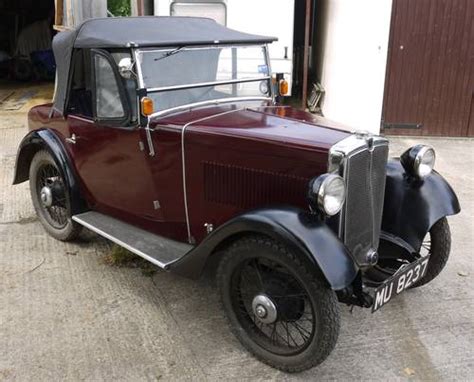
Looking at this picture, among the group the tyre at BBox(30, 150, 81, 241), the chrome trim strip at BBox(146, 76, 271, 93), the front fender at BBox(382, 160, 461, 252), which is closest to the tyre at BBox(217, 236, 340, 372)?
the front fender at BBox(382, 160, 461, 252)

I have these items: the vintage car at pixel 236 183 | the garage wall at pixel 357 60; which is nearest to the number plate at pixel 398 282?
the vintage car at pixel 236 183

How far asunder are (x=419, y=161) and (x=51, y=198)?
9.07 ft

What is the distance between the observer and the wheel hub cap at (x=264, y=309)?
271 centimetres

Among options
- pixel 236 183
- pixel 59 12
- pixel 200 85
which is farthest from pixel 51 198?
pixel 59 12

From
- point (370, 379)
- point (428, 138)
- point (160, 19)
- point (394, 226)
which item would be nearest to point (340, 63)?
point (428, 138)

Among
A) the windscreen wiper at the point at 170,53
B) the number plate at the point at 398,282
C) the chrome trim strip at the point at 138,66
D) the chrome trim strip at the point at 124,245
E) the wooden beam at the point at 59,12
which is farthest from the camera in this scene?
the wooden beam at the point at 59,12

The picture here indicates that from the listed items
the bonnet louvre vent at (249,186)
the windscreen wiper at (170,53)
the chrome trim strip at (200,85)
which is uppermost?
the windscreen wiper at (170,53)

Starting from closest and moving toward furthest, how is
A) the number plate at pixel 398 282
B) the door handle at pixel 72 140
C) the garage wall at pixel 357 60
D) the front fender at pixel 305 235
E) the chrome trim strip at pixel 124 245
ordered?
the front fender at pixel 305 235 → the number plate at pixel 398 282 → the chrome trim strip at pixel 124 245 → the door handle at pixel 72 140 → the garage wall at pixel 357 60

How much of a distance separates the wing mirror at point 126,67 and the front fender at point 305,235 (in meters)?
1.21

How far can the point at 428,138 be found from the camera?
7.77 metres

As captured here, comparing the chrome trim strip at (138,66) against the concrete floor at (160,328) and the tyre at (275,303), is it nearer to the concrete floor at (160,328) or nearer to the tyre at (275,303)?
the tyre at (275,303)

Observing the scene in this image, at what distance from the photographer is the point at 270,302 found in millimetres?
2711

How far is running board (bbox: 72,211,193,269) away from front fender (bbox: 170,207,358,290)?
25.1 inches

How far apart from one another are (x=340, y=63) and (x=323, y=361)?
659 cm
